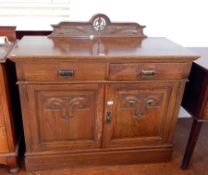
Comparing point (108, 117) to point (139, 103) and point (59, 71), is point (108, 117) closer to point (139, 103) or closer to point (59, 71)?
point (139, 103)

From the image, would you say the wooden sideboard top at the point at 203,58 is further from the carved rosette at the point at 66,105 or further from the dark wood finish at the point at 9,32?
the dark wood finish at the point at 9,32

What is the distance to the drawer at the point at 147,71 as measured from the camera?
1.31 meters

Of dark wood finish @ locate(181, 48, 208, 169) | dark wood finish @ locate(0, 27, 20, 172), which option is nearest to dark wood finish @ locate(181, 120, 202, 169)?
Answer: dark wood finish @ locate(181, 48, 208, 169)

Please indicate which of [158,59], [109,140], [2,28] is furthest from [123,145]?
[2,28]

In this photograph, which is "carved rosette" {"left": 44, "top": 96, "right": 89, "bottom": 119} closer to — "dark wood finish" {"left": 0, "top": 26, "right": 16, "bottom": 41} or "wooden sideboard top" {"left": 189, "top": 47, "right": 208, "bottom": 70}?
"dark wood finish" {"left": 0, "top": 26, "right": 16, "bottom": 41}

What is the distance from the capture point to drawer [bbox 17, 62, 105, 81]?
4.08ft

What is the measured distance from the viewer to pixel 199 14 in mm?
1798

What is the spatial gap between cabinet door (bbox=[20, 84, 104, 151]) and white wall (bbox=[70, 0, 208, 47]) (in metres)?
0.62

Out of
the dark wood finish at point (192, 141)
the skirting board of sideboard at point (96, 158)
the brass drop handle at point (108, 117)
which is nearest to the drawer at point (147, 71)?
the brass drop handle at point (108, 117)

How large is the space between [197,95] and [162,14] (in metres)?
0.69

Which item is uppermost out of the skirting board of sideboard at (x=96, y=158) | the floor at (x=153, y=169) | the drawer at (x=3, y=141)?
the drawer at (x=3, y=141)

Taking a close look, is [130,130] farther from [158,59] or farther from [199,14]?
[199,14]

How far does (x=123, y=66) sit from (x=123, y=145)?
1.86 feet

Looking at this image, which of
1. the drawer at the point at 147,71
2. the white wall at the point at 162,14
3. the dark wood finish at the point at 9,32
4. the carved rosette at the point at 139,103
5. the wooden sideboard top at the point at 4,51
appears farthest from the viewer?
the white wall at the point at 162,14
